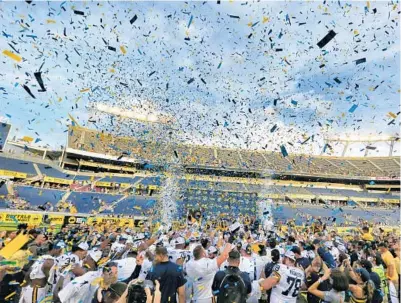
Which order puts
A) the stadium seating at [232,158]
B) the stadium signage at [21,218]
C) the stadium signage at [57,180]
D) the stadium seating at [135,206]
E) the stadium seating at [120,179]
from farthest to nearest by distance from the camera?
the stadium seating at [232,158]
the stadium seating at [120,179]
the stadium signage at [57,180]
the stadium seating at [135,206]
the stadium signage at [21,218]

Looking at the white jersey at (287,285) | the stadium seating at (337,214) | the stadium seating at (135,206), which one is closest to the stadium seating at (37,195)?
the stadium seating at (135,206)

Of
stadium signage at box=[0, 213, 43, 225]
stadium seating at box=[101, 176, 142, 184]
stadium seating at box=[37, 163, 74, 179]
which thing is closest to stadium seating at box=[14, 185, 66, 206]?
stadium signage at box=[0, 213, 43, 225]

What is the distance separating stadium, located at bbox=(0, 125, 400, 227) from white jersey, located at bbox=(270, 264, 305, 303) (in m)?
22.1

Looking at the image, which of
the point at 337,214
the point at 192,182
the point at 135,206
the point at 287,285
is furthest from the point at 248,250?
the point at 337,214

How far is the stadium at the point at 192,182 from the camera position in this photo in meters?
32.0

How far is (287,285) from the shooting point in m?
4.66

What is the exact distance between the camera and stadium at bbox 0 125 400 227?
32.0 metres

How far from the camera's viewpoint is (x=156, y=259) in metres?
4.36

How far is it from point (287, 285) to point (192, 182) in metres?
37.9

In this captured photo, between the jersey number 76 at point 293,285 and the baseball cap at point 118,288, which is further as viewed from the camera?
the jersey number 76 at point 293,285

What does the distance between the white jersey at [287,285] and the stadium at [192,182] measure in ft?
72.5

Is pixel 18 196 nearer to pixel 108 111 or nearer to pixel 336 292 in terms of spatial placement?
pixel 336 292

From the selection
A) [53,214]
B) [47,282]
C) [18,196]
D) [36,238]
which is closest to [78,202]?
[18,196]

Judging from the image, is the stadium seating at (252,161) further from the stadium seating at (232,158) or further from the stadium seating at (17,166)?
the stadium seating at (17,166)
